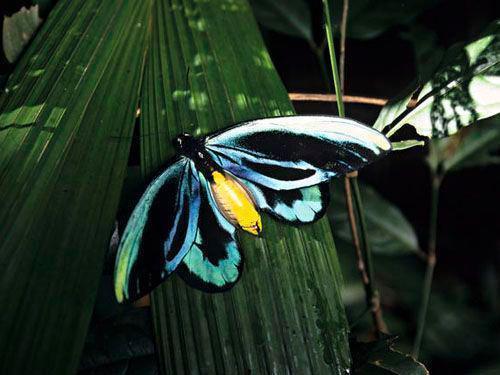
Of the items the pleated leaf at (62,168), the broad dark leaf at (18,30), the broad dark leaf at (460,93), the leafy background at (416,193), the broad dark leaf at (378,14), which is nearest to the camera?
the pleated leaf at (62,168)

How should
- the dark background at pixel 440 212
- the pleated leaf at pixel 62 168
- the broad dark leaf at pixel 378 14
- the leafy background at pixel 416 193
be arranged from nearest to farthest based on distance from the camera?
the pleated leaf at pixel 62 168, the broad dark leaf at pixel 378 14, the leafy background at pixel 416 193, the dark background at pixel 440 212

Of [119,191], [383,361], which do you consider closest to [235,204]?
[119,191]

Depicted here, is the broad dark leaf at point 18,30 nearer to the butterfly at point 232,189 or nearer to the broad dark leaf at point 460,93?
the butterfly at point 232,189

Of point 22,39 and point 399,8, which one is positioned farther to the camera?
point 399,8

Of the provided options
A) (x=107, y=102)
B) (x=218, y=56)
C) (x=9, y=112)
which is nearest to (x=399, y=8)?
(x=218, y=56)

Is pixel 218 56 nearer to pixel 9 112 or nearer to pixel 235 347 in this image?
pixel 9 112

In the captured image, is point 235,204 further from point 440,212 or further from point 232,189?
point 440,212

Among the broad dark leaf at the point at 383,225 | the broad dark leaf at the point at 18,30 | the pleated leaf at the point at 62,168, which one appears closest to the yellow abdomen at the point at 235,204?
the pleated leaf at the point at 62,168
